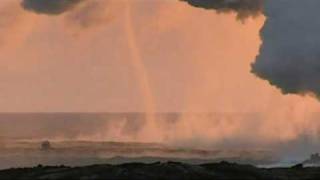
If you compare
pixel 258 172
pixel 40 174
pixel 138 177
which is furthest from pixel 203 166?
pixel 40 174

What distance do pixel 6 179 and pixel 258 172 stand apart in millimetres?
27177

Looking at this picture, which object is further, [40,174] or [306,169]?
[306,169]

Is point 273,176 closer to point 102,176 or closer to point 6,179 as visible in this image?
point 102,176

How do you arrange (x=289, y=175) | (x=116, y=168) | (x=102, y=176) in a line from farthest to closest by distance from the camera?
(x=289, y=175)
(x=116, y=168)
(x=102, y=176)

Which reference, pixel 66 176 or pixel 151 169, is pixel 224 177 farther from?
pixel 66 176

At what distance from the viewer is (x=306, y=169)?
101m

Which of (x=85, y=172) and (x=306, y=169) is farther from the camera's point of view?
(x=306, y=169)

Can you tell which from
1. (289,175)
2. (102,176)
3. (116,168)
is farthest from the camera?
(289,175)

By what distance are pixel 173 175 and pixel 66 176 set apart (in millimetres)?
10952

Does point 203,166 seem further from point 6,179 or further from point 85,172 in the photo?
point 6,179

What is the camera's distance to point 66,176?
85.1 meters

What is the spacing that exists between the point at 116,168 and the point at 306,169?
85.5 feet

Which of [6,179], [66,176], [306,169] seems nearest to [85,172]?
[66,176]

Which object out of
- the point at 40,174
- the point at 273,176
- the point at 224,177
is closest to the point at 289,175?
the point at 273,176
